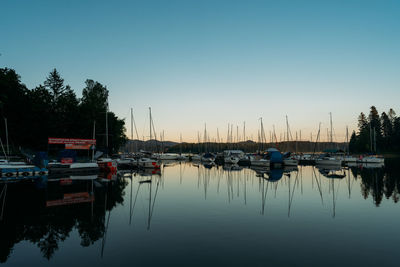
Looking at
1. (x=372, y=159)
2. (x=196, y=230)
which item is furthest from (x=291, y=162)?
(x=196, y=230)

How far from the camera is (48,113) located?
64.2 meters

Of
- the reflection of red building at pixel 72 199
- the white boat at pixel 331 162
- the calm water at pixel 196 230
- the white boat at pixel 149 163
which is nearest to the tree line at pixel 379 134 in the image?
the white boat at pixel 331 162

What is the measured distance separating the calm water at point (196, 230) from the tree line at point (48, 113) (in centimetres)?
3603

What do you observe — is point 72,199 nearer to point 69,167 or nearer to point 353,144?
point 69,167

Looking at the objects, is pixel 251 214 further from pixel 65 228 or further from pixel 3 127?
pixel 3 127

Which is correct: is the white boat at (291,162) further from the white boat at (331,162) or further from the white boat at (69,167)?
the white boat at (69,167)

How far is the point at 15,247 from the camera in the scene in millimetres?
10664

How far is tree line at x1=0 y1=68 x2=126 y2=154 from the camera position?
189ft

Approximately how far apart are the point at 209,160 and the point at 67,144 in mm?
48425

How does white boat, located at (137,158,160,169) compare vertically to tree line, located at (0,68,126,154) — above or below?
below

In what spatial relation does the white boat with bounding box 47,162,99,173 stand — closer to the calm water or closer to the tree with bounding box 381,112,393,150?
the calm water

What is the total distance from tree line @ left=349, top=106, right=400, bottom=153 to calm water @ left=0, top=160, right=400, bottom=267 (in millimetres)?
110322

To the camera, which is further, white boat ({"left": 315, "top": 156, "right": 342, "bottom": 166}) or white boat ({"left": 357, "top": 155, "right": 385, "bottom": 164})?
white boat ({"left": 357, "top": 155, "right": 385, "bottom": 164})

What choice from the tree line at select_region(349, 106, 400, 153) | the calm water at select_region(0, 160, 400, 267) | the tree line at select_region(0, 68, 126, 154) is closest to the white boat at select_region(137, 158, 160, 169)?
the tree line at select_region(0, 68, 126, 154)
